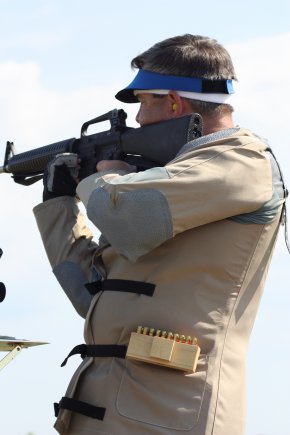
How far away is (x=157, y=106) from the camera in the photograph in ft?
20.4

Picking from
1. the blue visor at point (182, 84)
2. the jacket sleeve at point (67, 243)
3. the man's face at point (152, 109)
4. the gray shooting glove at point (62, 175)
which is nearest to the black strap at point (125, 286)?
the jacket sleeve at point (67, 243)

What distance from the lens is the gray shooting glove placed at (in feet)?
21.6

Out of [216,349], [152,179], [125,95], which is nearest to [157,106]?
[125,95]

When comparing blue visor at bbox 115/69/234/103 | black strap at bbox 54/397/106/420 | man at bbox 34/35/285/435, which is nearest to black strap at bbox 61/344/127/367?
man at bbox 34/35/285/435

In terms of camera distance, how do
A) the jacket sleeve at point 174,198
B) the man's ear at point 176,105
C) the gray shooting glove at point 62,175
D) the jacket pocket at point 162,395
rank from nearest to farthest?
the jacket pocket at point 162,395, the jacket sleeve at point 174,198, the man's ear at point 176,105, the gray shooting glove at point 62,175

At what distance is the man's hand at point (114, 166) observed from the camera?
244 inches

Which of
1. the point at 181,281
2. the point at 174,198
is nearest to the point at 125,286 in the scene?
the point at 181,281

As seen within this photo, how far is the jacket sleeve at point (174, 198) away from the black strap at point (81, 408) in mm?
854

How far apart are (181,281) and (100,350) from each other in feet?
2.04

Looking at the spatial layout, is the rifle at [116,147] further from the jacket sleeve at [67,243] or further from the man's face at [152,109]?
the jacket sleeve at [67,243]

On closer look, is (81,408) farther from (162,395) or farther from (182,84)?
(182,84)

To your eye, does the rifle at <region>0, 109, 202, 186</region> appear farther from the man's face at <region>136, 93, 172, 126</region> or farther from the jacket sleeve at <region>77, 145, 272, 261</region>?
the jacket sleeve at <region>77, 145, 272, 261</region>

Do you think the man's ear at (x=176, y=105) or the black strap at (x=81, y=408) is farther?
the man's ear at (x=176, y=105)

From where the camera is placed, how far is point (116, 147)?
656cm
